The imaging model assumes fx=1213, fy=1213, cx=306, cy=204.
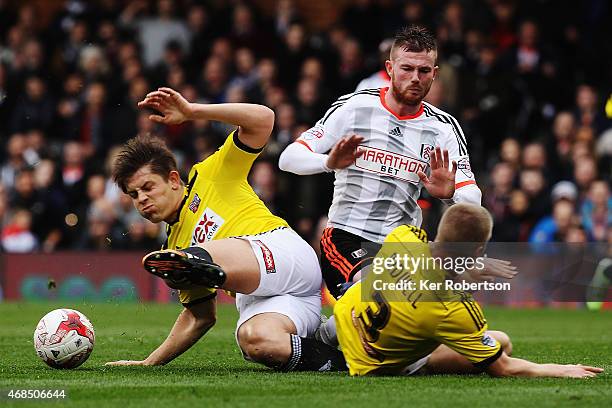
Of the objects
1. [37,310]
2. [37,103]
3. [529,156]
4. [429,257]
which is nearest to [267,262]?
[429,257]

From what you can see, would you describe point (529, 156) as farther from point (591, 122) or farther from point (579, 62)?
point (579, 62)

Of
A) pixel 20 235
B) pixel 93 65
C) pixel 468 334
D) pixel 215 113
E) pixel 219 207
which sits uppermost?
pixel 93 65

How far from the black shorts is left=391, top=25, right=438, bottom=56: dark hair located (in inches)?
49.9

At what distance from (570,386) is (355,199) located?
7.17 ft

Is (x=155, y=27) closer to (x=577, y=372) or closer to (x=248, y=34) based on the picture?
(x=248, y=34)

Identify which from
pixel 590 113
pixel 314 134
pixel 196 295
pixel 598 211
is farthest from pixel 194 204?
pixel 590 113

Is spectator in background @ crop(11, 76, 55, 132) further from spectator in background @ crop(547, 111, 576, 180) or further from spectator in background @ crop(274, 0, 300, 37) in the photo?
spectator in background @ crop(547, 111, 576, 180)

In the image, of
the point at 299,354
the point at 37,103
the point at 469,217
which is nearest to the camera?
the point at 469,217

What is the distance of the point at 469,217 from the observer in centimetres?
598

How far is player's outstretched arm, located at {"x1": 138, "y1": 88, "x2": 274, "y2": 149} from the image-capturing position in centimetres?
683

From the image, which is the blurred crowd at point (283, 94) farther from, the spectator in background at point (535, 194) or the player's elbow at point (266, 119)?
the player's elbow at point (266, 119)

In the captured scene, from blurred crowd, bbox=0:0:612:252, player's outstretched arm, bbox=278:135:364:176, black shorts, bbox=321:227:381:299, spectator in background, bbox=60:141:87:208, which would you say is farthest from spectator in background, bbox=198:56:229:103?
player's outstretched arm, bbox=278:135:364:176

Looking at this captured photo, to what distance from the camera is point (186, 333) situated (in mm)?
7523

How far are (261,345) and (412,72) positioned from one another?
199cm
